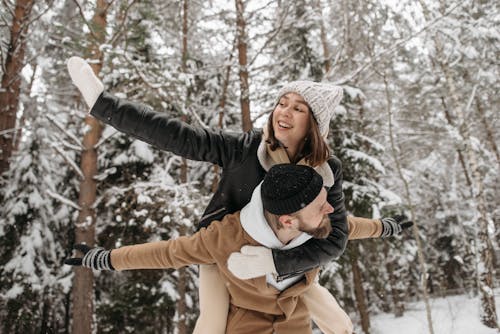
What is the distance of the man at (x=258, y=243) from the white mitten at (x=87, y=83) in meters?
0.80

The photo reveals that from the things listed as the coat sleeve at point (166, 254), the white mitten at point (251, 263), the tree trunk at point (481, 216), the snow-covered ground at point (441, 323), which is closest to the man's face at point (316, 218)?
the white mitten at point (251, 263)

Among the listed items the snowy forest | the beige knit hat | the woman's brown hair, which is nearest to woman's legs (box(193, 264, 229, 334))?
the woman's brown hair

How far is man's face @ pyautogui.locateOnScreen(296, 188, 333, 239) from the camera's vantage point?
6.15ft

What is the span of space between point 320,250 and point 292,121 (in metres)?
0.79

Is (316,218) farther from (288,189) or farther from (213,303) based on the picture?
(213,303)

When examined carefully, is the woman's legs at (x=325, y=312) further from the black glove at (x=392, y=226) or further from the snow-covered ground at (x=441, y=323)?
the snow-covered ground at (x=441, y=323)

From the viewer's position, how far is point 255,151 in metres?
2.21

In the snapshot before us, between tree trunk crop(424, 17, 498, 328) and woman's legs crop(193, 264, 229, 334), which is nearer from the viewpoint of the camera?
woman's legs crop(193, 264, 229, 334)

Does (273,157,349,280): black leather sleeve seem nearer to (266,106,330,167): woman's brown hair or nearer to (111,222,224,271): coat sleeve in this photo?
(266,106,330,167): woman's brown hair

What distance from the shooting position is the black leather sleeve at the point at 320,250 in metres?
1.83

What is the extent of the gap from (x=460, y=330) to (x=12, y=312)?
46.4 feet

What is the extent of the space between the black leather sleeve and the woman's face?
28 centimetres

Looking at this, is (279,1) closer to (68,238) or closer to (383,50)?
(383,50)

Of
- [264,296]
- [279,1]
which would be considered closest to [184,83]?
[279,1]
